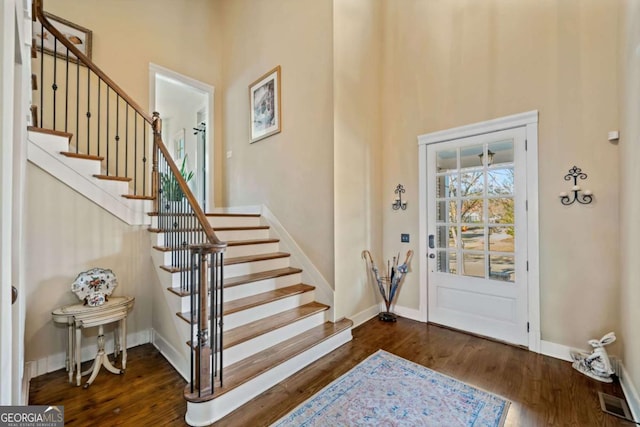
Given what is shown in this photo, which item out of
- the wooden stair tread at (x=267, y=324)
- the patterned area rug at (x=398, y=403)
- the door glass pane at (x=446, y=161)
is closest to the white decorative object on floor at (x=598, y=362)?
the patterned area rug at (x=398, y=403)

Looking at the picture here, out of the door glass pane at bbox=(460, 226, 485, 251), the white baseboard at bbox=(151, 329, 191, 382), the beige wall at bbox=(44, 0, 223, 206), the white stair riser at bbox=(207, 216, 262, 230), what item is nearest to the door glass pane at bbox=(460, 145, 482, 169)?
the door glass pane at bbox=(460, 226, 485, 251)

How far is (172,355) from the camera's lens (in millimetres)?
2439

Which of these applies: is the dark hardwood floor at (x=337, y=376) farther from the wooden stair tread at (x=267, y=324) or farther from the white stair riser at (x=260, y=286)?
the white stair riser at (x=260, y=286)

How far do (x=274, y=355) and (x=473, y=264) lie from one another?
7.29 feet

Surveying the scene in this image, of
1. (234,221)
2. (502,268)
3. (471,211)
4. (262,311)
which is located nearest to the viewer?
(262,311)

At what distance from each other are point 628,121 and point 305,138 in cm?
274

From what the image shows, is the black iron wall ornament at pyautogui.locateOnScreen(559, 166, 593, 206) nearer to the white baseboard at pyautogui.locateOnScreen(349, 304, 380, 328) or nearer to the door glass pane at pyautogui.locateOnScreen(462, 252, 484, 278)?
the door glass pane at pyautogui.locateOnScreen(462, 252, 484, 278)

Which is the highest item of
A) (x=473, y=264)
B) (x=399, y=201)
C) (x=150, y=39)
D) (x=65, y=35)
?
(x=150, y=39)

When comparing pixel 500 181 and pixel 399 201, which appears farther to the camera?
pixel 399 201

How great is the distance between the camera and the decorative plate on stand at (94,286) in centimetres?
223

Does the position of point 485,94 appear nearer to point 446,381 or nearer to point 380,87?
point 380,87

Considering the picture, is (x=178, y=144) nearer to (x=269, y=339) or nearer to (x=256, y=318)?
(x=256, y=318)

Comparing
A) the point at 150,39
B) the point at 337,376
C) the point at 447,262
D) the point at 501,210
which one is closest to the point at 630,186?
the point at 501,210

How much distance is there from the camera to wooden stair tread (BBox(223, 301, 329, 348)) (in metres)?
2.22
